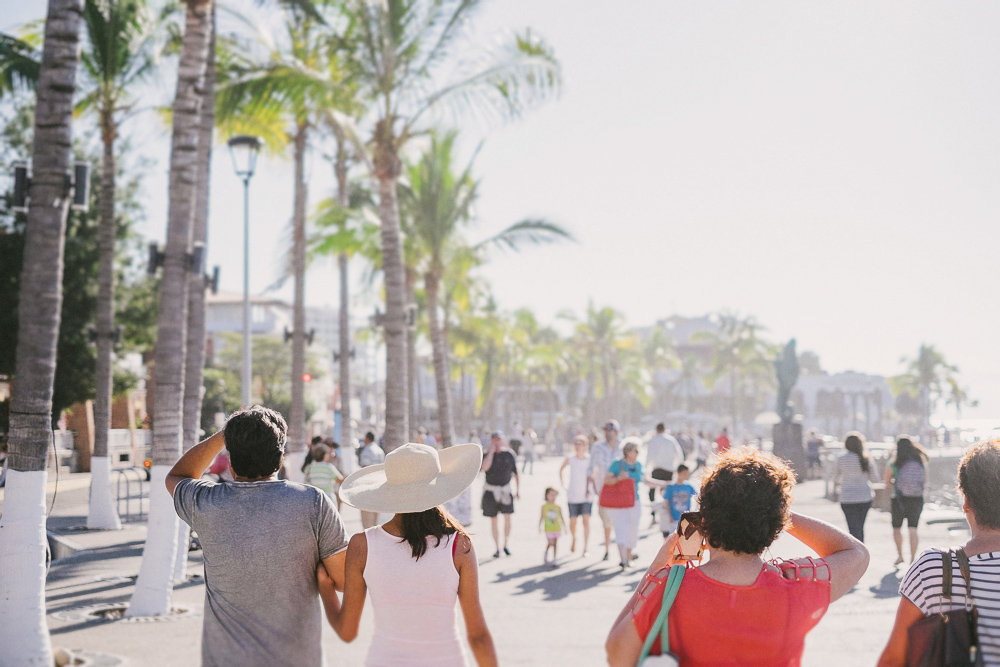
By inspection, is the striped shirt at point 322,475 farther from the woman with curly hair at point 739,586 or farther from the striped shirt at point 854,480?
the woman with curly hair at point 739,586

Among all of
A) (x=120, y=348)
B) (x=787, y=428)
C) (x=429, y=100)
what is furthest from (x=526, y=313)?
(x=429, y=100)

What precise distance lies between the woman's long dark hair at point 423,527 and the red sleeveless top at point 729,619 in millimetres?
→ 831

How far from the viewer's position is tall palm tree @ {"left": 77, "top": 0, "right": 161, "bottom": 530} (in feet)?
52.3

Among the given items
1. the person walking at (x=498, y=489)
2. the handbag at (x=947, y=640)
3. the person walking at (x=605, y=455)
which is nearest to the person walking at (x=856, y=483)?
the person walking at (x=605, y=455)

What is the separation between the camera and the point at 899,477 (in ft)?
37.9

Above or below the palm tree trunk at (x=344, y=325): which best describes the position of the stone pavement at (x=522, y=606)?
below

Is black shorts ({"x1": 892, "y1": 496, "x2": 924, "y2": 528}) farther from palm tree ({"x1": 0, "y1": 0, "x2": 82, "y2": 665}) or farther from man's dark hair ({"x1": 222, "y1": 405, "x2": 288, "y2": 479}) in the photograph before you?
man's dark hair ({"x1": 222, "y1": 405, "x2": 288, "y2": 479})

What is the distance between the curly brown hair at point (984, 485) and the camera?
282 centimetres

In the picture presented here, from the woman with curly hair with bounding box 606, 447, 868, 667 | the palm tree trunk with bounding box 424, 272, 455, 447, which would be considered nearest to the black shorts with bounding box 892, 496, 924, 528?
the woman with curly hair with bounding box 606, 447, 868, 667

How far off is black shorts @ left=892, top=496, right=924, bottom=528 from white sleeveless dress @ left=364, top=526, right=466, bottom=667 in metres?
9.96

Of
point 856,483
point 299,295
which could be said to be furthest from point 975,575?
point 299,295

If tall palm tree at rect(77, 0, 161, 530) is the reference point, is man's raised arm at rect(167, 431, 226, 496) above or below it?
below

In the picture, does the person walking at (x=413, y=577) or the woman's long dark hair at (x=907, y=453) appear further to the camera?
the woman's long dark hair at (x=907, y=453)

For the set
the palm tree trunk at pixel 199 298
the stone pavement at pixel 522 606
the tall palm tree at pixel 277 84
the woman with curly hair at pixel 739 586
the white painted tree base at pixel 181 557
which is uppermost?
the tall palm tree at pixel 277 84
